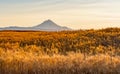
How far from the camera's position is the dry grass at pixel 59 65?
47.6 ft

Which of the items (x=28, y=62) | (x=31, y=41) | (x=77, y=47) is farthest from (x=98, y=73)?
(x=31, y=41)

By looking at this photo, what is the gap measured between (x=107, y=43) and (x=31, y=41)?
586cm

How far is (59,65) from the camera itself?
594 inches

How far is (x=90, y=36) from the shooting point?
106ft

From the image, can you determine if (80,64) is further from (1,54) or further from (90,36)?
(90,36)

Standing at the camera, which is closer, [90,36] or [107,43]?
[107,43]

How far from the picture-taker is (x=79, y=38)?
30.7 metres

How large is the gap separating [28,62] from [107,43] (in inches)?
504

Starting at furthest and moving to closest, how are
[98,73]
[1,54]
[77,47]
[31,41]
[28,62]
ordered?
[31,41] < [77,47] < [1,54] < [28,62] < [98,73]

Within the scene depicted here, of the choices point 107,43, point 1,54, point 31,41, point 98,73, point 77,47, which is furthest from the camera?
point 31,41

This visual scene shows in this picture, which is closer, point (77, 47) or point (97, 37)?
point (77, 47)

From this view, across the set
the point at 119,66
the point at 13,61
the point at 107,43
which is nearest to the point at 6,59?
the point at 13,61

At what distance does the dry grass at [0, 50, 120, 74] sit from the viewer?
1450cm

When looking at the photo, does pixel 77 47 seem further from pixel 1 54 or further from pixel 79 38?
pixel 1 54
